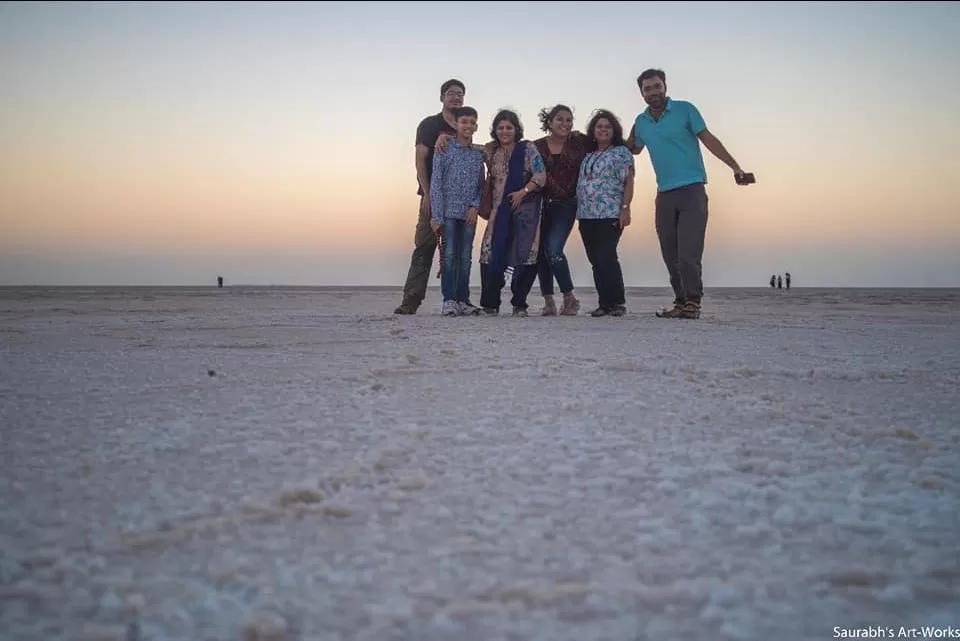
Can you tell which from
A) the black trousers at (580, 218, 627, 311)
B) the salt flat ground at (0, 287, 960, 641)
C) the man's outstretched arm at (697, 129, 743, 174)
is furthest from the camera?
the black trousers at (580, 218, 627, 311)

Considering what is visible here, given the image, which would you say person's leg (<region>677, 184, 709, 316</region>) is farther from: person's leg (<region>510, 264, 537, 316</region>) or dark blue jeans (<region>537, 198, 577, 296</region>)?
person's leg (<region>510, 264, 537, 316</region>)

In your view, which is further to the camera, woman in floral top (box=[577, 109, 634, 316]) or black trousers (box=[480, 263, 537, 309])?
black trousers (box=[480, 263, 537, 309])

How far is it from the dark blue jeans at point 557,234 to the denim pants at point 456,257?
2.15 ft

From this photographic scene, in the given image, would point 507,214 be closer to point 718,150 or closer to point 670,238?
point 670,238

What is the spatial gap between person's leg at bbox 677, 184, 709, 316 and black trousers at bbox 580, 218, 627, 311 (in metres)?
0.61

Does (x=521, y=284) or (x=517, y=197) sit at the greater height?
(x=517, y=197)

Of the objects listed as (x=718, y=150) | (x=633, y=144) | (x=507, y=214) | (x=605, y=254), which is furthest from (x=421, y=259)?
(x=718, y=150)

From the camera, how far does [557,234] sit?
6941 millimetres

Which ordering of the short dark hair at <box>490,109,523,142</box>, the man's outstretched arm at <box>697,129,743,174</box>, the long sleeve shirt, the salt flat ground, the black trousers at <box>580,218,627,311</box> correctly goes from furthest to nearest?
the short dark hair at <box>490,109,523,142</box> < the black trousers at <box>580,218,627,311</box> < the long sleeve shirt < the man's outstretched arm at <box>697,129,743,174</box> < the salt flat ground

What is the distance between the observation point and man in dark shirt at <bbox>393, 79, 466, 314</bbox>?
263 inches

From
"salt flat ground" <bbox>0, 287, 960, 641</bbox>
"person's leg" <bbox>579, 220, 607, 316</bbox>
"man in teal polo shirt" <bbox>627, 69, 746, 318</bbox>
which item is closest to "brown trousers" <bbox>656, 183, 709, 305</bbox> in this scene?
"man in teal polo shirt" <bbox>627, 69, 746, 318</bbox>

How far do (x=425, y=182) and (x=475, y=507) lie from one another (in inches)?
225

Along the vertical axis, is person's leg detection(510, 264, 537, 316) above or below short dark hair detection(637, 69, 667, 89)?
below

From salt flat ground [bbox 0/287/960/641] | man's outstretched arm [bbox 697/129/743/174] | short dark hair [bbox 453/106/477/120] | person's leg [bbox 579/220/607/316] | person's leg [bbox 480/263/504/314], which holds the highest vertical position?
short dark hair [bbox 453/106/477/120]
